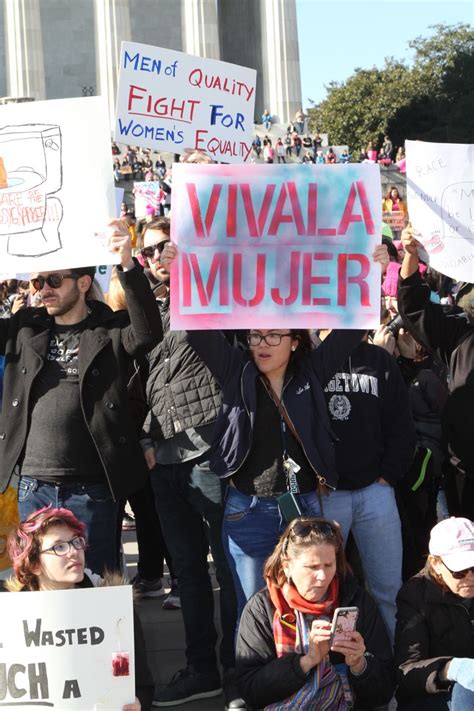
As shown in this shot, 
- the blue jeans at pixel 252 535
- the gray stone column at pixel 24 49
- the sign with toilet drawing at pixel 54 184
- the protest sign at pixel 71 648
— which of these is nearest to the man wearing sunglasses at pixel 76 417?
the sign with toilet drawing at pixel 54 184

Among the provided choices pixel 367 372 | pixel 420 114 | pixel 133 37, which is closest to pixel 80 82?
pixel 133 37

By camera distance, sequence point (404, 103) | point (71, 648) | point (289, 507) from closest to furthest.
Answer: point (71, 648)
point (289, 507)
point (404, 103)

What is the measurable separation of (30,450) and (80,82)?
61.5 m

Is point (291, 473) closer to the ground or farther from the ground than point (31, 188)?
closer to the ground

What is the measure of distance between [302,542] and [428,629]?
71 cm

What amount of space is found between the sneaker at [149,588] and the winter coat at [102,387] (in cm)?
245

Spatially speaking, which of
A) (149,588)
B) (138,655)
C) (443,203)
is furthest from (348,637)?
(149,588)

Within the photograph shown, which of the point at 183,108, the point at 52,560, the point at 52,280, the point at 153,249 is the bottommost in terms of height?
the point at 52,560

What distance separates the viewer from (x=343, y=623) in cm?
478

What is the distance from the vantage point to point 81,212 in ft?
19.5

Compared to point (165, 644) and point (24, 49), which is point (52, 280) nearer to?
point (165, 644)

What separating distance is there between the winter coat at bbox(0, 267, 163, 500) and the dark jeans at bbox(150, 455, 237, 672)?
1.42 feet

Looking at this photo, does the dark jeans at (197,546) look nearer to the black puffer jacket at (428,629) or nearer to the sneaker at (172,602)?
the black puffer jacket at (428,629)

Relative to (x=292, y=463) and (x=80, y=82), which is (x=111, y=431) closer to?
(x=292, y=463)
